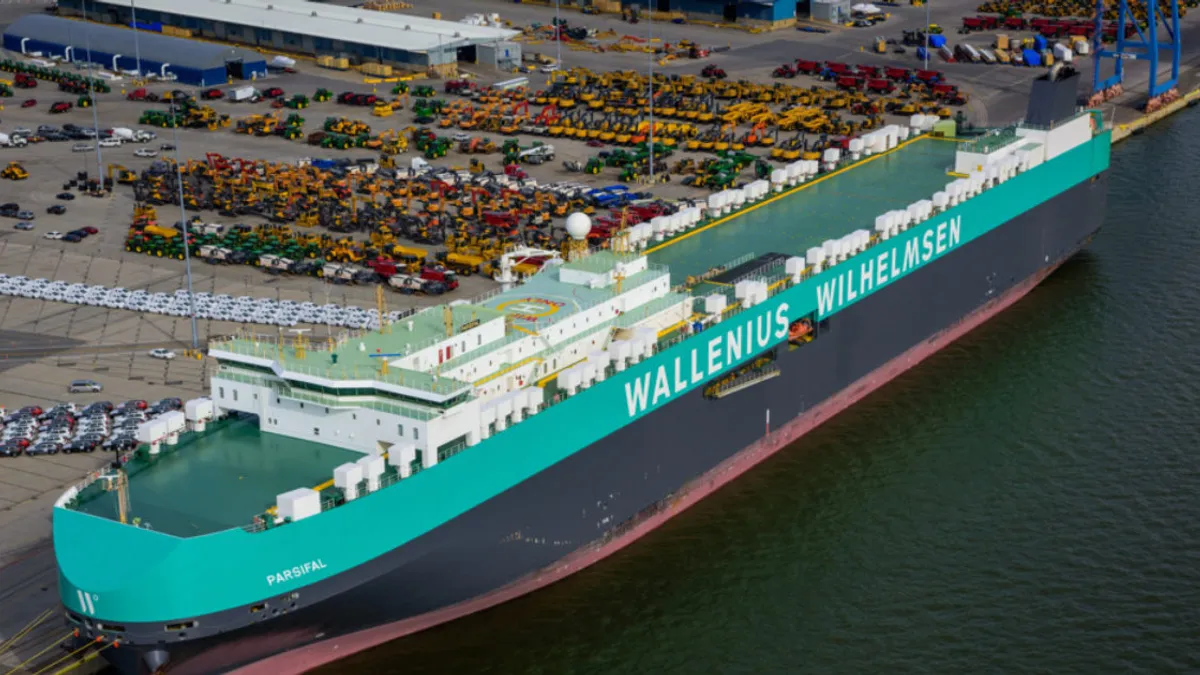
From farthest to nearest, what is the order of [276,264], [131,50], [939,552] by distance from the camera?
1. [131,50]
2. [276,264]
3. [939,552]

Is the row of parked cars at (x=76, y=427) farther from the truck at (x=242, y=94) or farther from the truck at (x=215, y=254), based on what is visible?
the truck at (x=242, y=94)

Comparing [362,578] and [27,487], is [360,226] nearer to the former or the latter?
[27,487]

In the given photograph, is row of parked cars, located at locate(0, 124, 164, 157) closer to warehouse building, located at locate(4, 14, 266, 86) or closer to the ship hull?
warehouse building, located at locate(4, 14, 266, 86)

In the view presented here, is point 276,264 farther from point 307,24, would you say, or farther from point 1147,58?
point 1147,58

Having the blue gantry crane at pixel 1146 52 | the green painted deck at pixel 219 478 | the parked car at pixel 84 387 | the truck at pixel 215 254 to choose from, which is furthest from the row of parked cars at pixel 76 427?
the blue gantry crane at pixel 1146 52

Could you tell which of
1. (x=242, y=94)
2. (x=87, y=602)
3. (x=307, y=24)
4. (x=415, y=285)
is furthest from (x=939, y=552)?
(x=307, y=24)

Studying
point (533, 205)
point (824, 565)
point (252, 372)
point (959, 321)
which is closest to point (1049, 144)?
point (959, 321)
